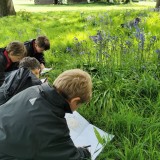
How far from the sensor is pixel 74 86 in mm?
2105

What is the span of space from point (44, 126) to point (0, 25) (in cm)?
781

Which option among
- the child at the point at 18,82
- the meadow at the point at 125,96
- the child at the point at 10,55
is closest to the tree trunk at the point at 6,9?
the meadow at the point at 125,96

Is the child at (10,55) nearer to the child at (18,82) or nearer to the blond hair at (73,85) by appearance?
the child at (18,82)

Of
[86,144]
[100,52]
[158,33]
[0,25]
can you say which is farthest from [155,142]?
[0,25]

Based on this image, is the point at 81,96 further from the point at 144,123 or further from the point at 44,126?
the point at 144,123

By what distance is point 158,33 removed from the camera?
519cm

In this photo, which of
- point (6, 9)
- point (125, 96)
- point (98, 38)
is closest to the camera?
point (125, 96)

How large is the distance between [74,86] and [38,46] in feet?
8.42

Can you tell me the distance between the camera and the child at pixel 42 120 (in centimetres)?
199

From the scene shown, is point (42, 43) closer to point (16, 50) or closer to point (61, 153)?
point (16, 50)

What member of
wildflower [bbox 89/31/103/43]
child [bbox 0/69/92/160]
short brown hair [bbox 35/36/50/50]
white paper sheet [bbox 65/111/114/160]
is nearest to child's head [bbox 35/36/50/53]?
short brown hair [bbox 35/36/50/50]

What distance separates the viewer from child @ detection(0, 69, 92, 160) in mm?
1989

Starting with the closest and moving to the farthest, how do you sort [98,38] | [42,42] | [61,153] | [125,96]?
[61,153], [125,96], [98,38], [42,42]

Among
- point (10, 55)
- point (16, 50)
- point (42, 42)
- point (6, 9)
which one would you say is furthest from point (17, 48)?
point (6, 9)
